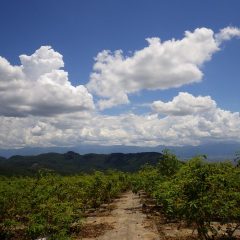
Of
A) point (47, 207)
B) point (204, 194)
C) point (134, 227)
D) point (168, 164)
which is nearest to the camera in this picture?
point (204, 194)

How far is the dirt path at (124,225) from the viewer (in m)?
30.3

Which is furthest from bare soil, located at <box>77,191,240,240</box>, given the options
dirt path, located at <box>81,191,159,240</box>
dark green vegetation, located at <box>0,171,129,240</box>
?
dark green vegetation, located at <box>0,171,129,240</box>

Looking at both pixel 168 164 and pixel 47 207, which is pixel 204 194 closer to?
pixel 47 207

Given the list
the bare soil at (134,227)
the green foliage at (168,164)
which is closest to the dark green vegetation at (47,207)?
the bare soil at (134,227)

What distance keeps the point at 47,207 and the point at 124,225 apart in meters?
11.2

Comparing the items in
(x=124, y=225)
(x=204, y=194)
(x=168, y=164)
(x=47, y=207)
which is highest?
(x=168, y=164)

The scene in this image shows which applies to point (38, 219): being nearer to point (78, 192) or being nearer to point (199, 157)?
point (199, 157)

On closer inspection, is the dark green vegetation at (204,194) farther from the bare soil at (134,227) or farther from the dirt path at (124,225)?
the dirt path at (124,225)

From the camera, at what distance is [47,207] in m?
26.5

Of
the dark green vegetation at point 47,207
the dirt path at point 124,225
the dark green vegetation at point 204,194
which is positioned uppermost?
the dark green vegetation at point 204,194

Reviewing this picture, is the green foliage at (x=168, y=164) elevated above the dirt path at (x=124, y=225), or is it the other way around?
the green foliage at (x=168, y=164)

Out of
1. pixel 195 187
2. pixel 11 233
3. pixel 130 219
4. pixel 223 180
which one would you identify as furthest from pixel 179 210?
pixel 130 219

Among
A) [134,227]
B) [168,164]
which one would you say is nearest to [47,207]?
[134,227]

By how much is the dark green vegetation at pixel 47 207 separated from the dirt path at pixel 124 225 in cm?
232
